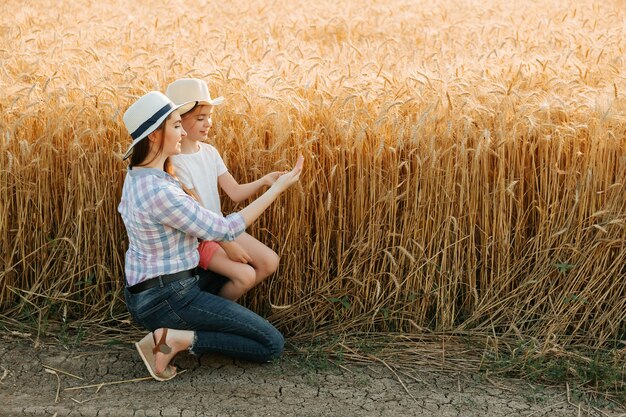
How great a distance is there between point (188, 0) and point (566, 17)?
13.7 feet

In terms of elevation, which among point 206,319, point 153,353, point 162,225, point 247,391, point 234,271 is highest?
point 162,225

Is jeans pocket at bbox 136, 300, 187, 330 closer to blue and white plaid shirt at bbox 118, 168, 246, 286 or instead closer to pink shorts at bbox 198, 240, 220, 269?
blue and white plaid shirt at bbox 118, 168, 246, 286

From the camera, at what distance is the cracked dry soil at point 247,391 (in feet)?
10.1

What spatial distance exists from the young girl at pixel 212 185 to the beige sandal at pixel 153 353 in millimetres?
372

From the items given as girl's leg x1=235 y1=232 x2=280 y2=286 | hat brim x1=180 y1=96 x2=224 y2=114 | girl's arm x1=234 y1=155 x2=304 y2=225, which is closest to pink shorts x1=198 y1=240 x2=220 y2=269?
girl's leg x1=235 y1=232 x2=280 y2=286

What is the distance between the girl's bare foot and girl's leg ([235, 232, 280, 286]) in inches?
15.8

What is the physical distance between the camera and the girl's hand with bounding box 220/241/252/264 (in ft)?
10.9

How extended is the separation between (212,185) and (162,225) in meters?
0.35

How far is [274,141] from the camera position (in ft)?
11.8

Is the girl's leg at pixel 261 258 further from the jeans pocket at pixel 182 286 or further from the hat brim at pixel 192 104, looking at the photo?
the hat brim at pixel 192 104

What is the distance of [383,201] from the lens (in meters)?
3.55

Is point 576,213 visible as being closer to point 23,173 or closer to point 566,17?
point 23,173

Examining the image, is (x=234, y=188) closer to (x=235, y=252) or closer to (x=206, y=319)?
(x=235, y=252)

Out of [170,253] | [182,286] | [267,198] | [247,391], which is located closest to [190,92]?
[267,198]
